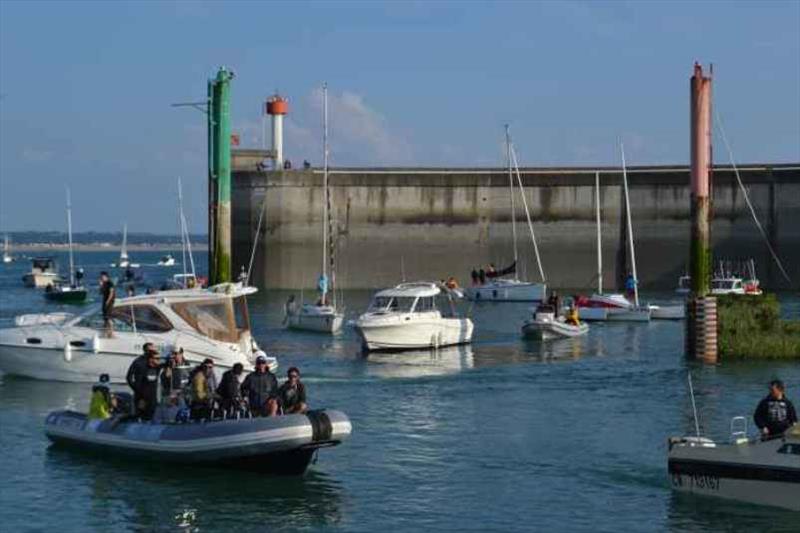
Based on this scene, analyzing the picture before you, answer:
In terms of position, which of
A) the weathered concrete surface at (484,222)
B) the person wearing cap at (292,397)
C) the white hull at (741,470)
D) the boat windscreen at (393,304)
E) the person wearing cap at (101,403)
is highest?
the weathered concrete surface at (484,222)

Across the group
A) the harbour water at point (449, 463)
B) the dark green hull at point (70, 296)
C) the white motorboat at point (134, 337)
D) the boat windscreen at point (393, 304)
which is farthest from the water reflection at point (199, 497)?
the dark green hull at point (70, 296)

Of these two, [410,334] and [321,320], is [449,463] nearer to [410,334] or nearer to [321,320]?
[410,334]

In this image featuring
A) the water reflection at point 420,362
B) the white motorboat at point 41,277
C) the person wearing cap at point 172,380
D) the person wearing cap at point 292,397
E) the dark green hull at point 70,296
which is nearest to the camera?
the person wearing cap at point 292,397

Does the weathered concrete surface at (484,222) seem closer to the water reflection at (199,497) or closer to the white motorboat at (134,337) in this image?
the white motorboat at (134,337)

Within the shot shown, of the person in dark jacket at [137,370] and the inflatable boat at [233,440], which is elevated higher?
the person in dark jacket at [137,370]

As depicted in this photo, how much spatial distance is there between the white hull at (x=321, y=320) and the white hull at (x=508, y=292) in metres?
21.2

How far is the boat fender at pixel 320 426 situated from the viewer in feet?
77.7

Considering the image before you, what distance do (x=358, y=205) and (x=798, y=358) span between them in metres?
43.4

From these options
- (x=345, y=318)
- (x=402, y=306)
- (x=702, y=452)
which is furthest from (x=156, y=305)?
(x=345, y=318)

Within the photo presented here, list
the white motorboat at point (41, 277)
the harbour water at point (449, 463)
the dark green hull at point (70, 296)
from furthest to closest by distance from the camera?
the white motorboat at point (41, 277) → the dark green hull at point (70, 296) → the harbour water at point (449, 463)

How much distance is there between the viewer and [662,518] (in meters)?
22.1

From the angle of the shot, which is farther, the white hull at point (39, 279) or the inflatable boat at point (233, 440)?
the white hull at point (39, 279)

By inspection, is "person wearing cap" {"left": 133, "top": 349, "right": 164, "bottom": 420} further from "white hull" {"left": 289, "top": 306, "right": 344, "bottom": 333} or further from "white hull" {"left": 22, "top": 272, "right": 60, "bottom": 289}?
"white hull" {"left": 22, "top": 272, "right": 60, "bottom": 289}

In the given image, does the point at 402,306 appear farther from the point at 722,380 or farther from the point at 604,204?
the point at 604,204
